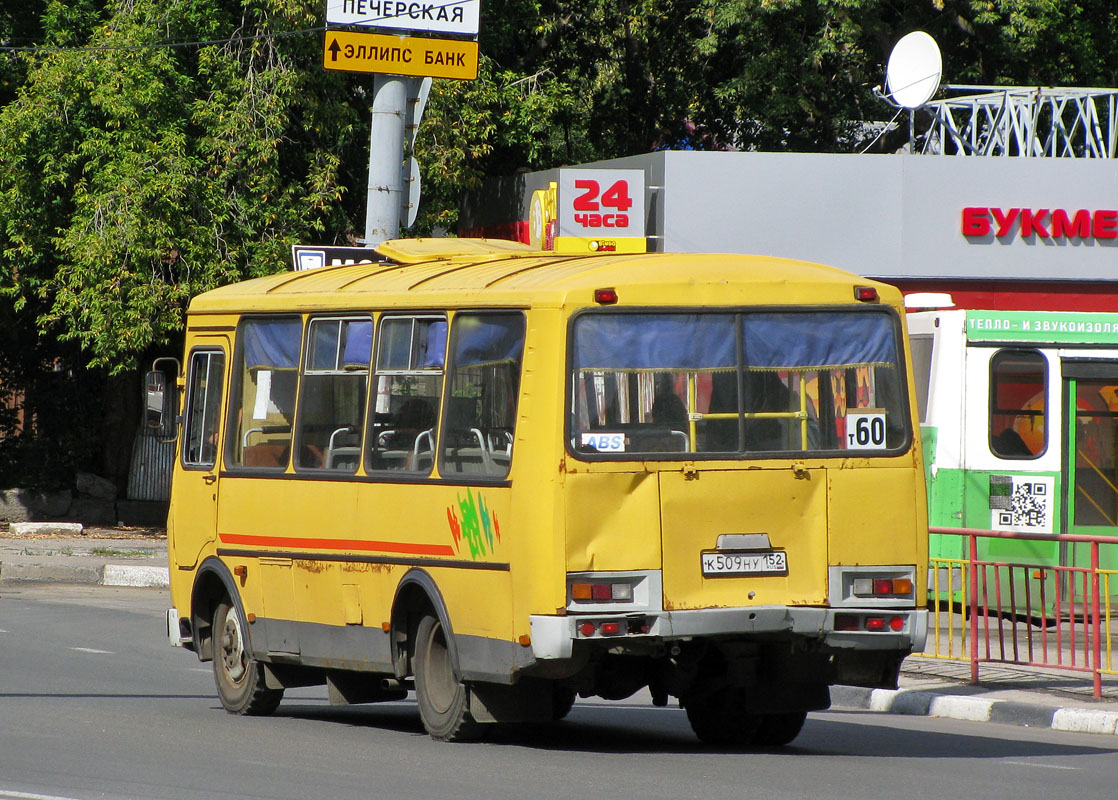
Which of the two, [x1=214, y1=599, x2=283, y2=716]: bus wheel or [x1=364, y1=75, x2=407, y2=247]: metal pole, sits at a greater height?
[x1=364, y1=75, x2=407, y2=247]: metal pole

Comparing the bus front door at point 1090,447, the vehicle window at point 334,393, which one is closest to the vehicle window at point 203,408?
the vehicle window at point 334,393

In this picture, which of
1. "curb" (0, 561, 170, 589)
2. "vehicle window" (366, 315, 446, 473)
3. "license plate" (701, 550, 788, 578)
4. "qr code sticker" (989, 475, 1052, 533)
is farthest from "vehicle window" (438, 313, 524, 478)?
"curb" (0, 561, 170, 589)

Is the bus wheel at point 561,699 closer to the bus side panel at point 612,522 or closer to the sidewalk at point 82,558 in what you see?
the bus side panel at point 612,522

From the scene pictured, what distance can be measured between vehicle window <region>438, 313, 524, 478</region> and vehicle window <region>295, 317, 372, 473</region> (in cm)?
82

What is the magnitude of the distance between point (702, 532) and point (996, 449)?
27.2ft

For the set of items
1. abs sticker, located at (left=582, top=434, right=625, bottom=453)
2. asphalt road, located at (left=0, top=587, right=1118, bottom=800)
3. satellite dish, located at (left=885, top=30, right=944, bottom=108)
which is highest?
satellite dish, located at (left=885, top=30, right=944, bottom=108)

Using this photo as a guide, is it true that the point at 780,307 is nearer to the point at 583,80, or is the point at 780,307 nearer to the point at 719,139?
the point at 583,80

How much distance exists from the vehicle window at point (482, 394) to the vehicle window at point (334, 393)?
0.82 m

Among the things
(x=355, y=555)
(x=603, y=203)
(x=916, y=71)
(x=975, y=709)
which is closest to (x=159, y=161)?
(x=603, y=203)

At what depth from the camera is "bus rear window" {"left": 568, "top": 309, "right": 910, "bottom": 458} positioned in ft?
28.9

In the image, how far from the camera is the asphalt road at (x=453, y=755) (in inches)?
313

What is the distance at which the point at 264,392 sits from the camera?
11.0m

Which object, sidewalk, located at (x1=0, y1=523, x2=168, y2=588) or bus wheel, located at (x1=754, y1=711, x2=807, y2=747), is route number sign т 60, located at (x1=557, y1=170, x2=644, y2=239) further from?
bus wheel, located at (x1=754, y1=711, x2=807, y2=747)

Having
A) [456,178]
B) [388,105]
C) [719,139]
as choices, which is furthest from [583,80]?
[388,105]
